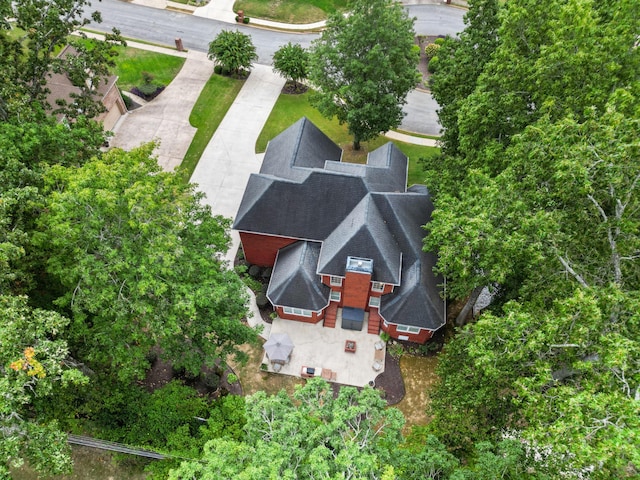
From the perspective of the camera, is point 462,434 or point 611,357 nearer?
point 611,357

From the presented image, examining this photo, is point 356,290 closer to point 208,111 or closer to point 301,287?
point 301,287

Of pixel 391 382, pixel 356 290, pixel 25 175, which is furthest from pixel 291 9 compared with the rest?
pixel 391 382

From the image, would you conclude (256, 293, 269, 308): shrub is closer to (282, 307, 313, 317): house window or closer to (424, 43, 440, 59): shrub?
(282, 307, 313, 317): house window

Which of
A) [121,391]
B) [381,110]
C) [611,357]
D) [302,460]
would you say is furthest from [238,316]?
[381,110]

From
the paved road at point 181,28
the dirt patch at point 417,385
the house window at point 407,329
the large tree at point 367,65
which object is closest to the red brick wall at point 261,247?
the house window at point 407,329

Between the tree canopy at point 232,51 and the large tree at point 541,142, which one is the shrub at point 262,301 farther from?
the tree canopy at point 232,51

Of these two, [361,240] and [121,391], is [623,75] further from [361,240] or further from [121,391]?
[121,391]
